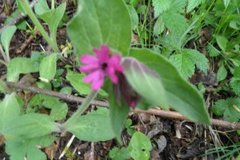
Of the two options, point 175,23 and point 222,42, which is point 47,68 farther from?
point 222,42

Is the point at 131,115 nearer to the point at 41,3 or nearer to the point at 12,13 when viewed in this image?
the point at 41,3

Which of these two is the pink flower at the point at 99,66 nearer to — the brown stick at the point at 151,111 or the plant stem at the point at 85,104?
the plant stem at the point at 85,104

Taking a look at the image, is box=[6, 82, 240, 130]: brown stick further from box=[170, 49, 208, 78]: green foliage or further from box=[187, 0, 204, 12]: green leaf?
box=[187, 0, 204, 12]: green leaf

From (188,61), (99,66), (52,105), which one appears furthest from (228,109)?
(99,66)

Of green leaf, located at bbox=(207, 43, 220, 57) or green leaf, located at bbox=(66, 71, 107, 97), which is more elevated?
green leaf, located at bbox=(66, 71, 107, 97)

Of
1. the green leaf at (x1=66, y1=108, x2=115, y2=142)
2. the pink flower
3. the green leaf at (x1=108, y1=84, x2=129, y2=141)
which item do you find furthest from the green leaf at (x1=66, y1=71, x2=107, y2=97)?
the pink flower

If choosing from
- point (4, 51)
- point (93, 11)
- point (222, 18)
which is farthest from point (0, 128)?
point (222, 18)
